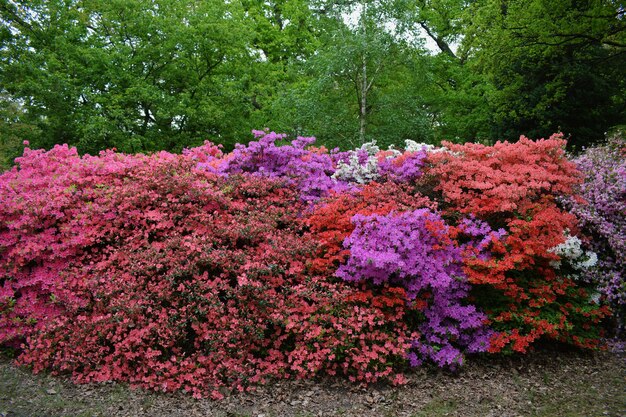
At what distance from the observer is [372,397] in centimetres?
432

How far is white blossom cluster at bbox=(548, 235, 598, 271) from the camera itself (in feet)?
17.2

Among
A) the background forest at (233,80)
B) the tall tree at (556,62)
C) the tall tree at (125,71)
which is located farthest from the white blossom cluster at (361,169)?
the tall tree at (125,71)

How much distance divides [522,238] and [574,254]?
0.63m

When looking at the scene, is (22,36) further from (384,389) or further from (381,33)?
(384,389)

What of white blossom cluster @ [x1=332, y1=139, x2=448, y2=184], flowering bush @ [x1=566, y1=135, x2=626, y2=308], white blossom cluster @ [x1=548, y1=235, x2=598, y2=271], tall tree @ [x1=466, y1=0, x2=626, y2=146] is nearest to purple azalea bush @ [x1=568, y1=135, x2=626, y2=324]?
flowering bush @ [x1=566, y1=135, x2=626, y2=308]

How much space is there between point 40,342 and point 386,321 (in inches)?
147

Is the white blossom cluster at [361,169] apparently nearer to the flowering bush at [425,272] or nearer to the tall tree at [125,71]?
the flowering bush at [425,272]

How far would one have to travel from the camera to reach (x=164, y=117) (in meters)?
13.5

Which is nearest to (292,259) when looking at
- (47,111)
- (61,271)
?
(61,271)

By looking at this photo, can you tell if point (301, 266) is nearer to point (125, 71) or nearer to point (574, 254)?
point (574, 254)

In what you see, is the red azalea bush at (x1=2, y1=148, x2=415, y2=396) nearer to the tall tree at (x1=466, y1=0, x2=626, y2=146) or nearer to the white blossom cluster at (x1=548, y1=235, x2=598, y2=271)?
the white blossom cluster at (x1=548, y1=235, x2=598, y2=271)

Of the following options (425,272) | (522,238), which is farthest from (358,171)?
(522,238)

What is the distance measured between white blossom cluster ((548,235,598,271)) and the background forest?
24.3ft

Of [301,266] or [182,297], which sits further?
[301,266]
